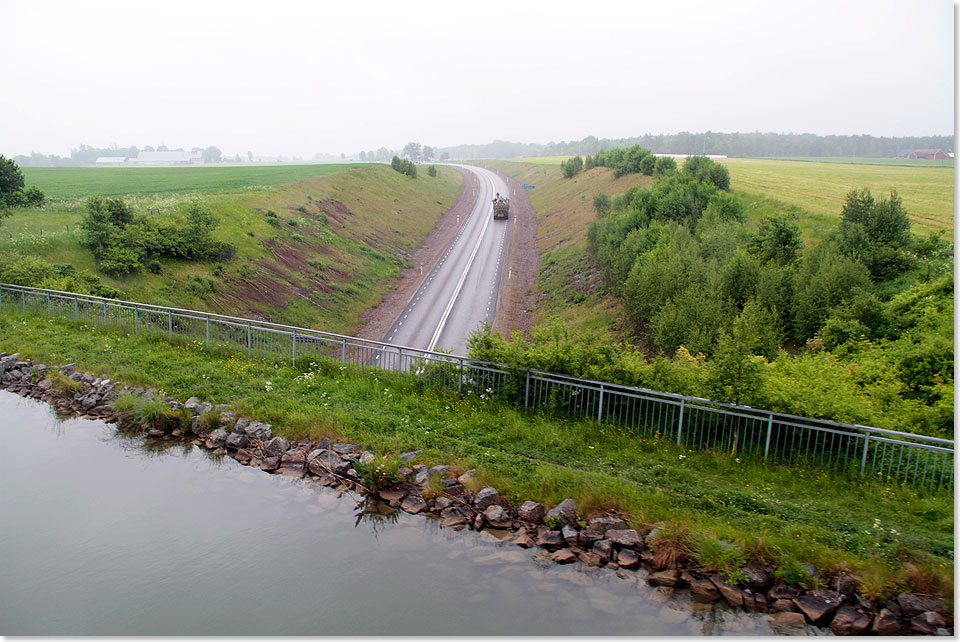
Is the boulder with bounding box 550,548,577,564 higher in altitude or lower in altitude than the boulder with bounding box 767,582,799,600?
lower

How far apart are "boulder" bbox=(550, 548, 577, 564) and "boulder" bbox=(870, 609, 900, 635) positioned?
4.59m

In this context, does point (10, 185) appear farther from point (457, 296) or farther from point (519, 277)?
point (519, 277)

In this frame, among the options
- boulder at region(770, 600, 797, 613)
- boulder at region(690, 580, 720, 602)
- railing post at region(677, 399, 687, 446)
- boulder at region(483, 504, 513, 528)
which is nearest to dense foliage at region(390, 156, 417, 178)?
railing post at region(677, 399, 687, 446)

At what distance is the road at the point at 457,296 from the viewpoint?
29906 millimetres

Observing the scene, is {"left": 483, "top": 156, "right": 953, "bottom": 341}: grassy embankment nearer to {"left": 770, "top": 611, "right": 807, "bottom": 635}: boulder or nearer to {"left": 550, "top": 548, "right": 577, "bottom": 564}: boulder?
{"left": 550, "top": 548, "right": 577, "bottom": 564}: boulder

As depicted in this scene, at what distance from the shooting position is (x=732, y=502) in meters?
10.8

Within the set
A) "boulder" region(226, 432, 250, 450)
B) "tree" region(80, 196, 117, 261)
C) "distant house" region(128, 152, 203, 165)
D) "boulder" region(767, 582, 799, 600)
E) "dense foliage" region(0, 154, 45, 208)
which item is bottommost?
"boulder" region(767, 582, 799, 600)

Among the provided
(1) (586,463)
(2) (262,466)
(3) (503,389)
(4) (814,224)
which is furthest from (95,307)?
(4) (814,224)

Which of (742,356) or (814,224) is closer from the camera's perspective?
(742,356)

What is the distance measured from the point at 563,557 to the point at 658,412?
15.4 feet

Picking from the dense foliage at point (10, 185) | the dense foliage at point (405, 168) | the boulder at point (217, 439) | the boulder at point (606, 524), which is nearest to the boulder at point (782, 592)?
the boulder at point (606, 524)

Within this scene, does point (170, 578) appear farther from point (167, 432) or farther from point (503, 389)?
point (503, 389)

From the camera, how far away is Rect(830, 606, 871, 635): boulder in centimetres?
852

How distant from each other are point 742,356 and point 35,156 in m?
204
